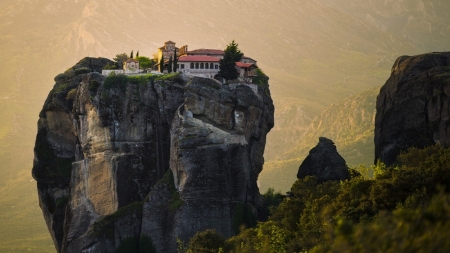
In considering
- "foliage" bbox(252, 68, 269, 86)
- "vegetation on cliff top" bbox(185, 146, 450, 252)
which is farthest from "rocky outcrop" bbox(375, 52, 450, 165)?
"foliage" bbox(252, 68, 269, 86)

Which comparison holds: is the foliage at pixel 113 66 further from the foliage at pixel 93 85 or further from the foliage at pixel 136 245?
the foliage at pixel 136 245

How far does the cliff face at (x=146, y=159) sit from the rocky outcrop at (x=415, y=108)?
15.7m

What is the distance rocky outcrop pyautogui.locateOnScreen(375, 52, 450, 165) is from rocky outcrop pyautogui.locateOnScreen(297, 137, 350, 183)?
479cm

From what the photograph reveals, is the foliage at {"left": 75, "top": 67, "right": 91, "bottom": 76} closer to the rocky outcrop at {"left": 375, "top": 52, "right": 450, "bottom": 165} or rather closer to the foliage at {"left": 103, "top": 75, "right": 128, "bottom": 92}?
the foliage at {"left": 103, "top": 75, "right": 128, "bottom": 92}

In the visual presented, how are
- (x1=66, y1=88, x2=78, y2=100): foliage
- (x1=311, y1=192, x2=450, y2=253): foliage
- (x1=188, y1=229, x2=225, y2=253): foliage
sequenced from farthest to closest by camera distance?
(x1=66, y1=88, x2=78, y2=100): foliage → (x1=188, y1=229, x2=225, y2=253): foliage → (x1=311, y1=192, x2=450, y2=253): foliage

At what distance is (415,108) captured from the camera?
4291 inches

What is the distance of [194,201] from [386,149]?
24.0 metres

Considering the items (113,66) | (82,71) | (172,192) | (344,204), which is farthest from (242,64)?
(344,204)

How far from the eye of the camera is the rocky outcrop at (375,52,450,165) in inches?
4141

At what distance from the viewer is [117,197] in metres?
111

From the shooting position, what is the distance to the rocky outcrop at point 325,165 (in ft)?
374

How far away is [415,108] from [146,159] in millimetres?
31429

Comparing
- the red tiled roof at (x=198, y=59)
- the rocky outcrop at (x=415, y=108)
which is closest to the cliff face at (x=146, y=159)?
the red tiled roof at (x=198, y=59)

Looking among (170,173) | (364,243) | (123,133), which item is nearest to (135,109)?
(123,133)
